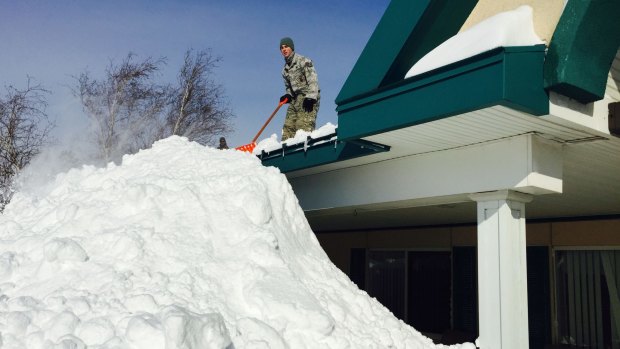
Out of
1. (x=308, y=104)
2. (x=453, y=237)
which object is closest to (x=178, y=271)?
(x=308, y=104)

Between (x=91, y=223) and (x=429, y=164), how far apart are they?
3443 millimetres

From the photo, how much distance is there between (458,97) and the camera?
14.1 ft

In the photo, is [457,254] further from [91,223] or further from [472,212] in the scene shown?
[91,223]

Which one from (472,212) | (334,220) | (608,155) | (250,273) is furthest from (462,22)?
(334,220)

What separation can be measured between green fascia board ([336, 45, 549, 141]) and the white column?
1.13 metres

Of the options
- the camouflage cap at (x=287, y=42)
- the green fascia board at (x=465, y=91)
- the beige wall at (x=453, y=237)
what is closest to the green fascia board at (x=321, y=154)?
the green fascia board at (x=465, y=91)

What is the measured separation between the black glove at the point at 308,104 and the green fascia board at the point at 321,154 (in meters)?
0.98

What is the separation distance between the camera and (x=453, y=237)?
408 inches

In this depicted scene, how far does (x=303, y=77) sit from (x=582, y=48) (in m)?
4.62

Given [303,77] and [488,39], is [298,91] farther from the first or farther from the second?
[488,39]

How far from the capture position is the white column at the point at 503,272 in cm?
475

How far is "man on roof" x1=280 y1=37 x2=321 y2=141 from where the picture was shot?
8.09 metres

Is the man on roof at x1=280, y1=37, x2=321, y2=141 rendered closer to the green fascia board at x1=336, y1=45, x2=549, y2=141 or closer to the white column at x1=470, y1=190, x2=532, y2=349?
the green fascia board at x1=336, y1=45, x2=549, y2=141

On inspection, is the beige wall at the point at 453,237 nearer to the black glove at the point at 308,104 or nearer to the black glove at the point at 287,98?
the black glove at the point at 308,104
